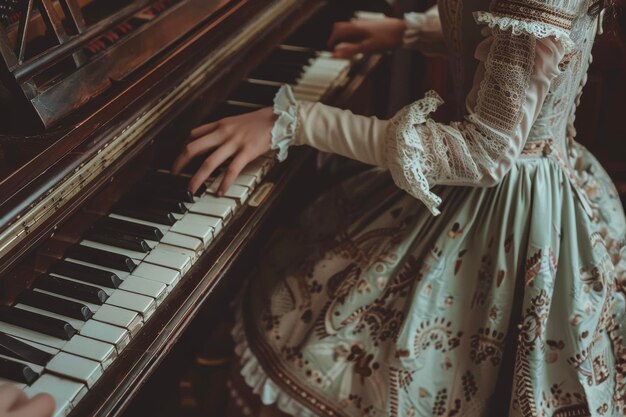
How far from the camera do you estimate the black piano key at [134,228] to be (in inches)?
39.8

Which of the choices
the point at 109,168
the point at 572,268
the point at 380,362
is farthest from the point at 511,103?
the point at 109,168

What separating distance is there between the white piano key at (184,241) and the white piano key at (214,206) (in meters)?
0.06

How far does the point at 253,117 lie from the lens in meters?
1.13

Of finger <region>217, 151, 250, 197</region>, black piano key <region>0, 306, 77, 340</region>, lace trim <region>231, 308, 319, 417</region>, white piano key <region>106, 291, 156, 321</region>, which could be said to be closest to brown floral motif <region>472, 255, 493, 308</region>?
lace trim <region>231, 308, 319, 417</region>

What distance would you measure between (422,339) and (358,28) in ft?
2.56

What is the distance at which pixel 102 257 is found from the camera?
968mm

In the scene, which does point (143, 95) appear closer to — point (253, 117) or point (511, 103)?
point (253, 117)

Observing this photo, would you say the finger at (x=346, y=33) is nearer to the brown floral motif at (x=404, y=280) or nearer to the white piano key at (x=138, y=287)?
the brown floral motif at (x=404, y=280)

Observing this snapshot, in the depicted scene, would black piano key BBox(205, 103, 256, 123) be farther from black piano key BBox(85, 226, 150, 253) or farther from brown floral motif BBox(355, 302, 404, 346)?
brown floral motif BBox(355, 302, 404, 346)

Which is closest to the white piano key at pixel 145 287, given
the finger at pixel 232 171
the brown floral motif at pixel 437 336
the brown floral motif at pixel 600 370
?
the finger at pixel 232 171

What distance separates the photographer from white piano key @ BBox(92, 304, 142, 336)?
2.88 ft

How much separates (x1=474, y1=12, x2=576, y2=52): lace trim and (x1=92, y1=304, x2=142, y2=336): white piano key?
626 mm

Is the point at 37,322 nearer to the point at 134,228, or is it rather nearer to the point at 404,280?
the point at 134,228

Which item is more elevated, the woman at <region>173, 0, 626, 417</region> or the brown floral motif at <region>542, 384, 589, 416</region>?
the woman at <region>173, 0, 626, 417</region>
